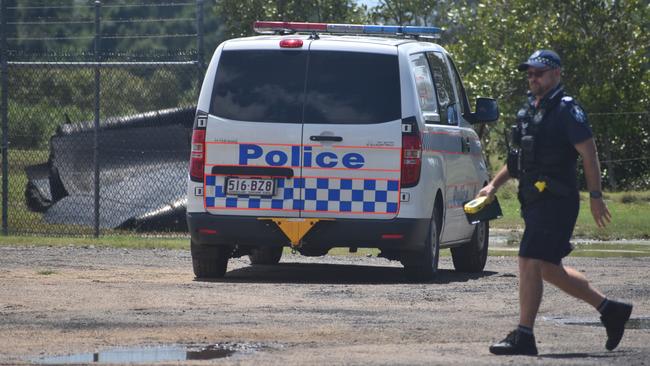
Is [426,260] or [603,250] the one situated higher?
[426,260]

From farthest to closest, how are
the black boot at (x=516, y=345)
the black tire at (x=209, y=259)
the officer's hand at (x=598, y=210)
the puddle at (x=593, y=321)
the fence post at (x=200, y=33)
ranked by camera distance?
the fence post at (x=200, y=33)
the black tire at (x=209, y=259)
the puddle at (x=593, y=321)
the officer's hand at (x=598, y=210)
the black boot at (x=516, y=345)

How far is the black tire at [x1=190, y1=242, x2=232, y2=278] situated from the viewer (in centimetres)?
1213

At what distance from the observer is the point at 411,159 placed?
1159 centimetres

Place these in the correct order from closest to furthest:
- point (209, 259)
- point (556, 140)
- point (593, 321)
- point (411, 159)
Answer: point (556, 140) → point (593, 321) → point (411, 159) → point (209, 259)

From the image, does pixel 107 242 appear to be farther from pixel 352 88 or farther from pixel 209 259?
pixel 352 88

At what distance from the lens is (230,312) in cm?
960

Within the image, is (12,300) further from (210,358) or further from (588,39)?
(588,39)

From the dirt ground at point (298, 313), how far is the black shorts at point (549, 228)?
21.2 inches

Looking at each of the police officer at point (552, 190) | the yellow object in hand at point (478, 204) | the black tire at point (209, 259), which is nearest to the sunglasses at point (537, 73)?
the police officer at point (552, 190)

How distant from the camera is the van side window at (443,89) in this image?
41.7 ft

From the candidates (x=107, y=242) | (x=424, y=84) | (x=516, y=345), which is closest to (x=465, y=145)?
(x=424, y=84)

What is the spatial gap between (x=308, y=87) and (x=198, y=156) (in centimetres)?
105

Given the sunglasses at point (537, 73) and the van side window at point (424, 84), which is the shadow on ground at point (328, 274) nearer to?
the van side window at point (424, 84)

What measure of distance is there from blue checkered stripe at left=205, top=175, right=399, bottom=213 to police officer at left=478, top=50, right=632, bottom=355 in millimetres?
3579
